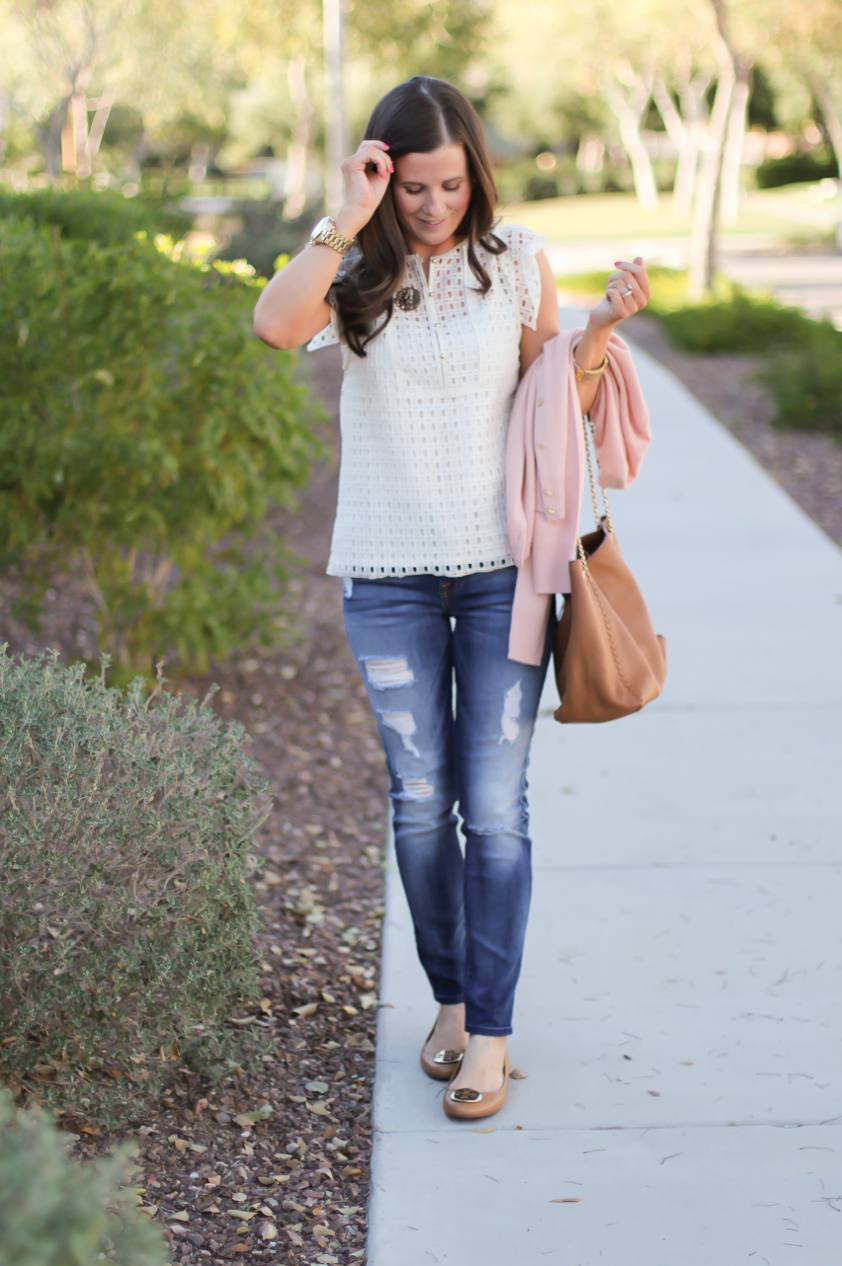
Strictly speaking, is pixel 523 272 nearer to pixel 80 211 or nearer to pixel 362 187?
pixel 362 187

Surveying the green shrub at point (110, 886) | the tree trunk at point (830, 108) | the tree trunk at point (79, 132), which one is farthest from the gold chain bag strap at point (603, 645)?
the tree trunk at point (830, 108)

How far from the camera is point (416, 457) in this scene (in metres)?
2.56

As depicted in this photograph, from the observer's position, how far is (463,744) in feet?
8.66

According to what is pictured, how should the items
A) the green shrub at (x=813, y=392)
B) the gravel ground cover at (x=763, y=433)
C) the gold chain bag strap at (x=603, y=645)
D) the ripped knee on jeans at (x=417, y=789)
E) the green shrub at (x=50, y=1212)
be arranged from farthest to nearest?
the green shrub at (x=813, y=392)
the gravel ground cover at (x=763, y=433)
the ripped knee on jeans at (x=417, y=789)
the gold chain bag strap at (x=603, y=645)
the green shrub at (x=50, y=1212)

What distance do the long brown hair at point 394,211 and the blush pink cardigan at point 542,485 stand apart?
0.21 meters

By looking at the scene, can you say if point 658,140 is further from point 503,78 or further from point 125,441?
point 125,441

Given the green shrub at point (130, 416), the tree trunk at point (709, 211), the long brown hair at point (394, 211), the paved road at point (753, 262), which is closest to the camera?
the long brown hair at point (394, 211)

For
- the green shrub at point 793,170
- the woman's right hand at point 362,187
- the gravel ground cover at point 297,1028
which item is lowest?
the green shrub at point 793,170

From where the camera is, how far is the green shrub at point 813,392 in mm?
9250

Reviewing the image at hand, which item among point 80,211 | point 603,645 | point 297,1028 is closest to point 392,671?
point 603,645

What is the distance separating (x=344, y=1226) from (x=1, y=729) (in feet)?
3.57

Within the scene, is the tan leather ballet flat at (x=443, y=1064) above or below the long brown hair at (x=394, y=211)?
below

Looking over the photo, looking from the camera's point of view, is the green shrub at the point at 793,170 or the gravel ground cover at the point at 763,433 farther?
the green shrub at the point at 793,170

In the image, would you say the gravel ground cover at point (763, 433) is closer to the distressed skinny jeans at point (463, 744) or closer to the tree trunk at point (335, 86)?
the distressed skinny jeans at point (463, 744)
